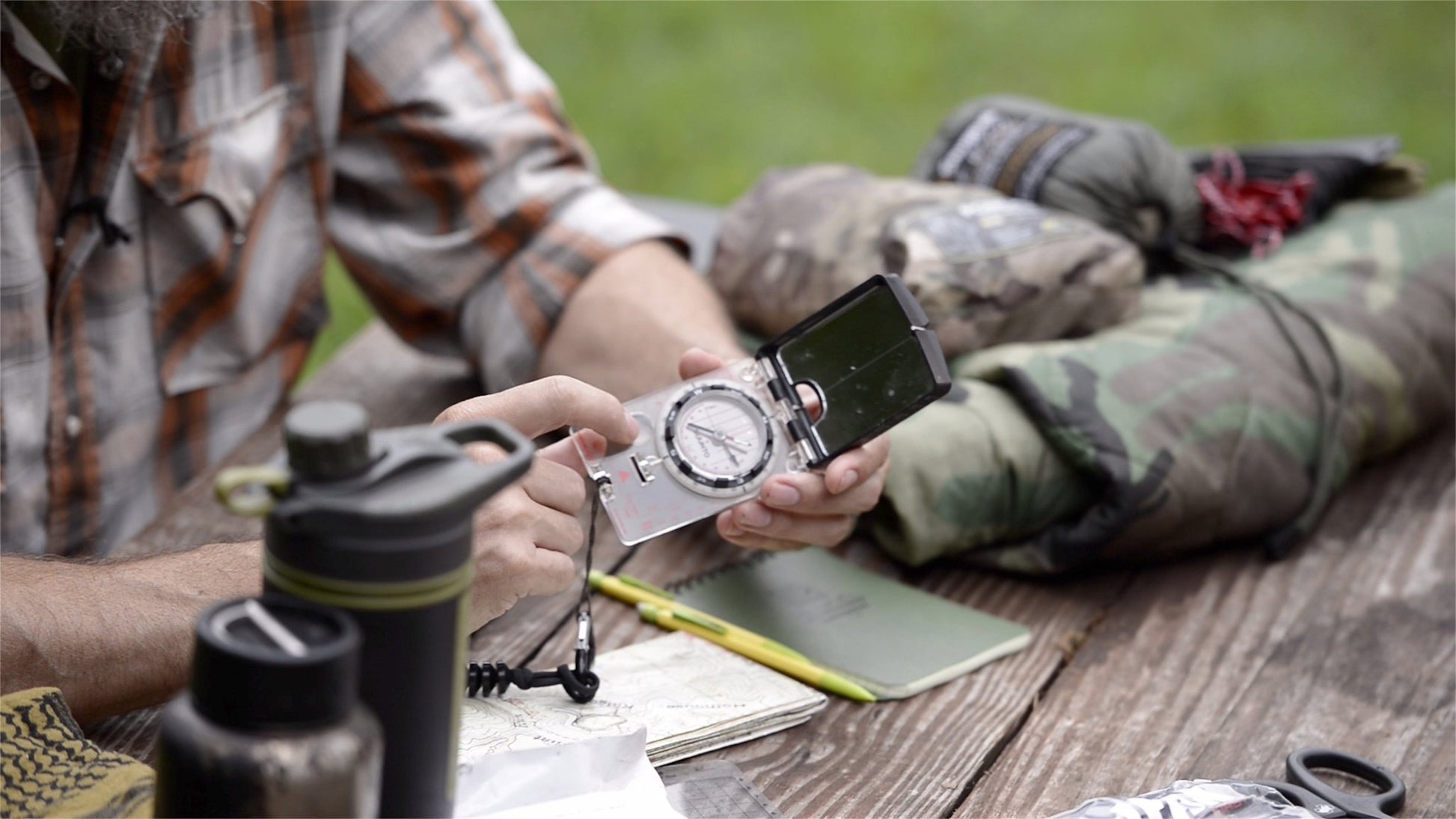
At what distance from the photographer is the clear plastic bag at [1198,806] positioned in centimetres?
100

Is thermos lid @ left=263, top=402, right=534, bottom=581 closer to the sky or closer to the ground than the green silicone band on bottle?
closer to the sky

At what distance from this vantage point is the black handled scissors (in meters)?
1.08

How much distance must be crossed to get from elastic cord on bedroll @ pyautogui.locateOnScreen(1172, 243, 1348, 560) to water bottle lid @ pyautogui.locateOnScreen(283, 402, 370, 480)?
118 centimetres

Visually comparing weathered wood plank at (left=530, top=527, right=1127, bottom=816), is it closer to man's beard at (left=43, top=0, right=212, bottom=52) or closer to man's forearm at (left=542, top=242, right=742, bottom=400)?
man's forearm at (left=542, top=242, right=742, bottom=400)

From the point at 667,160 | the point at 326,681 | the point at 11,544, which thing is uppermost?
the point at 326,681

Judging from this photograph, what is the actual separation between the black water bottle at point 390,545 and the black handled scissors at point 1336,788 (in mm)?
667

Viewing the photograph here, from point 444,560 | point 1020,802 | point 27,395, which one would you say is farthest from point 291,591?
point 27,395


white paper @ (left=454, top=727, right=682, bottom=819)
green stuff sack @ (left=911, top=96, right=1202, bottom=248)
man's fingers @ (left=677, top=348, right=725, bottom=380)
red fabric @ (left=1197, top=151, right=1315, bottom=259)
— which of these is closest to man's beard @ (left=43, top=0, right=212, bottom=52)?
man's fingers @ (left=677, top=348, right=725, bottom=380)

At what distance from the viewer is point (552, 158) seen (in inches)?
74.7

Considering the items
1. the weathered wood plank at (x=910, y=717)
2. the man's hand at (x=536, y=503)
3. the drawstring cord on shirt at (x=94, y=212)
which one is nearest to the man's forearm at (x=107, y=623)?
the man's hand at (x=536, y=503)

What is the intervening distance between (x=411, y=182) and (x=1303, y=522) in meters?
1.17

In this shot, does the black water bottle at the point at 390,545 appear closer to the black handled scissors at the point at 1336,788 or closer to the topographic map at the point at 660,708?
the topographic map at the point at 660,708

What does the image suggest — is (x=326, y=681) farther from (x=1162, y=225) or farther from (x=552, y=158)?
(x=1162, y=225)

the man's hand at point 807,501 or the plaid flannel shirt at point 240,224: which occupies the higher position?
the plaid flannel shirt at point 240,224
